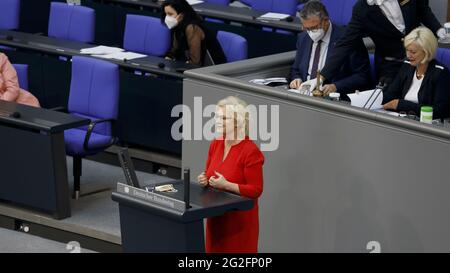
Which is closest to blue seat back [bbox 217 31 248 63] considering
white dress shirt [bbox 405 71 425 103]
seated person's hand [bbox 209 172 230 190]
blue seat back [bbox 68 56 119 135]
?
blue seat back [bbox 68 56 119 135]

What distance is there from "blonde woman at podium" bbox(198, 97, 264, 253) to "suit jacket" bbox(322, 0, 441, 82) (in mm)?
1696

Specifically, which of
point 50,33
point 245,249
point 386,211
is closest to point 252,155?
point 245,249

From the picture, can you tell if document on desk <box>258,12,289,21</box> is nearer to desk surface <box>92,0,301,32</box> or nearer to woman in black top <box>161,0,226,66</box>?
desk surface <box>92,0,301,32</box>

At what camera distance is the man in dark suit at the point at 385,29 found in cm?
855

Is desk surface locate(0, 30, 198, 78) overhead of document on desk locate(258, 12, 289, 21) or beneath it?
beneath

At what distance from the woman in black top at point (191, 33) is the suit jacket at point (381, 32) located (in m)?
1.73

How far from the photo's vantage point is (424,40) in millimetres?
7750

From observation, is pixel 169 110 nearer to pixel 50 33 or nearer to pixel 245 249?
pixel 50 33

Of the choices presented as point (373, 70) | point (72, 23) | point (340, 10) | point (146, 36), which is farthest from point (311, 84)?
point (72, 23)

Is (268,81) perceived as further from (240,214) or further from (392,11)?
(240,214)

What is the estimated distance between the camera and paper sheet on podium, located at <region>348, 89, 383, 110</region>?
8188 millimetres

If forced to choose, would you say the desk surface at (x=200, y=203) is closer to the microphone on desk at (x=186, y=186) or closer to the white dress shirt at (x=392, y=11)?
the microphone on desk at (x=186, y=186)

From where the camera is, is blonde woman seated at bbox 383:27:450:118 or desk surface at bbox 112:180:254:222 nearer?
desk surface at bbox 112:180:254:222

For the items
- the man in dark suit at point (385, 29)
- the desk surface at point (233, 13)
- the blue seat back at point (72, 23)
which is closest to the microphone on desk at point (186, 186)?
the man in dark suit at point (385, 29)
